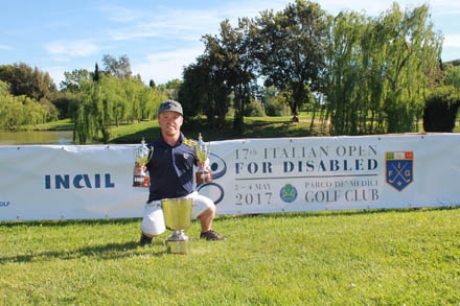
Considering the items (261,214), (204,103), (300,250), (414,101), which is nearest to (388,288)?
(300,250)

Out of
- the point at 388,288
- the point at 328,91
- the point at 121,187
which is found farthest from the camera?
the point at 328,91

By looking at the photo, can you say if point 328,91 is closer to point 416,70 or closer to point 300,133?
point 416,70

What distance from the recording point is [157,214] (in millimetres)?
5672

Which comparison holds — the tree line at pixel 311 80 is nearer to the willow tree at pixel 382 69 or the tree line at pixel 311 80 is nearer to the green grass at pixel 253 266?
the willow tree at pixel 382 69

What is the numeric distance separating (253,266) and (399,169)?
4619 millimetres

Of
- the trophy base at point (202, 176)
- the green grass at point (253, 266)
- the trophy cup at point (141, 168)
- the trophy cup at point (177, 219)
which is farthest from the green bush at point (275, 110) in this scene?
→ the trophy cup at point (177, 219)

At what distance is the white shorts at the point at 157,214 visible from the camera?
5.61m

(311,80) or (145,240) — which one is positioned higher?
(311,80)

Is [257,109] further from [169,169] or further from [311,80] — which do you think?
[169,169]

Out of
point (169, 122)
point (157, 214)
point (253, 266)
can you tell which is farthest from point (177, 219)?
point (169, 122)

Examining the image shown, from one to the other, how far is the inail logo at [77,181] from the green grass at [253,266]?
106cm

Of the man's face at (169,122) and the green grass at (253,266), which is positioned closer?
the green grass at (253,266)

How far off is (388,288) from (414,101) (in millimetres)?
25643

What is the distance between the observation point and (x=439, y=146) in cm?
836
